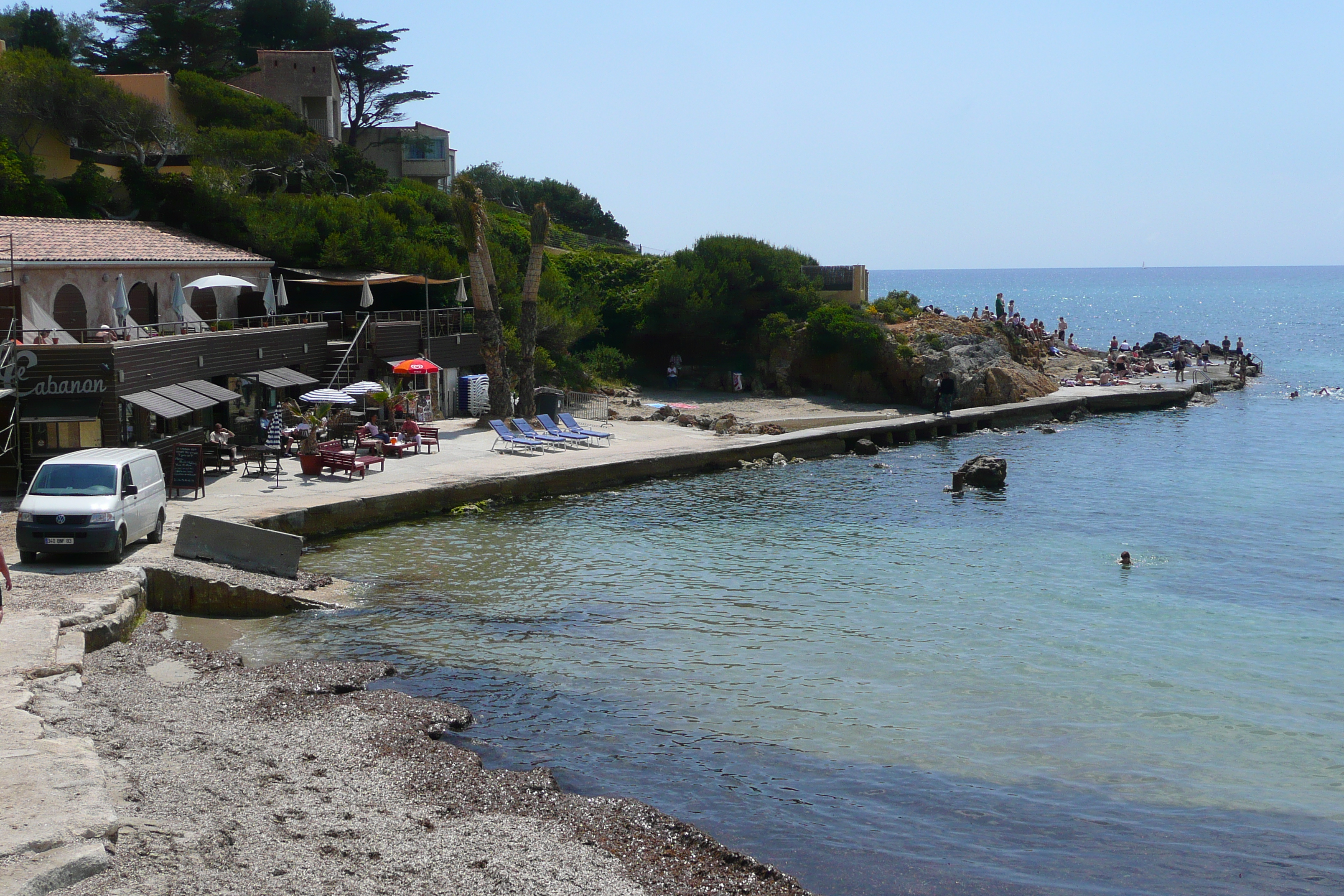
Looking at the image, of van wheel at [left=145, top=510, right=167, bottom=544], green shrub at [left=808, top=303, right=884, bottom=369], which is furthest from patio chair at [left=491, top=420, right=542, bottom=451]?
green shrub at [left=808, top=303, right=884, bottom=369]

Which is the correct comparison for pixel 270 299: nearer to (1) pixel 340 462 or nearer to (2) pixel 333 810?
(1) pixel 340 462

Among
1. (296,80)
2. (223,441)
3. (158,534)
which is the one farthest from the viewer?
(296,80)

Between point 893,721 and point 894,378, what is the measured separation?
34328 millimetres

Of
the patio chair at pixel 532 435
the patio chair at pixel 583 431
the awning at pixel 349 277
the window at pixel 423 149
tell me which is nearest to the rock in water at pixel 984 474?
the patio chair at pixel 583 431

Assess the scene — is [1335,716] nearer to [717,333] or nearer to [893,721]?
[893,721]

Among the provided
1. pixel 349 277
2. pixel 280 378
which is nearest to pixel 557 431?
pixel 280 378

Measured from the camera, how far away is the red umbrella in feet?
105

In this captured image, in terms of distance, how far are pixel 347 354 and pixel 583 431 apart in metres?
7.27

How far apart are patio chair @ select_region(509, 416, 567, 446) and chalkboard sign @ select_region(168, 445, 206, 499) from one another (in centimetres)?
1083

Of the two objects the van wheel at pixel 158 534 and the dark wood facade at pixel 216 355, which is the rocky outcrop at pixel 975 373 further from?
the van wheel at pixel 158 534

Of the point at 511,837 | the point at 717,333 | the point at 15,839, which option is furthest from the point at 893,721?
the point at 717,333

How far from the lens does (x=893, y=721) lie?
13211 mm

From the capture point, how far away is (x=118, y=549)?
16141 mm

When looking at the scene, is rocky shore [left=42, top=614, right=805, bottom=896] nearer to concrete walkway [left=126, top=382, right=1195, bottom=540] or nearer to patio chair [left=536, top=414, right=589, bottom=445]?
concrete walkway [left=126, top=382, right=1195, bottom=540]
